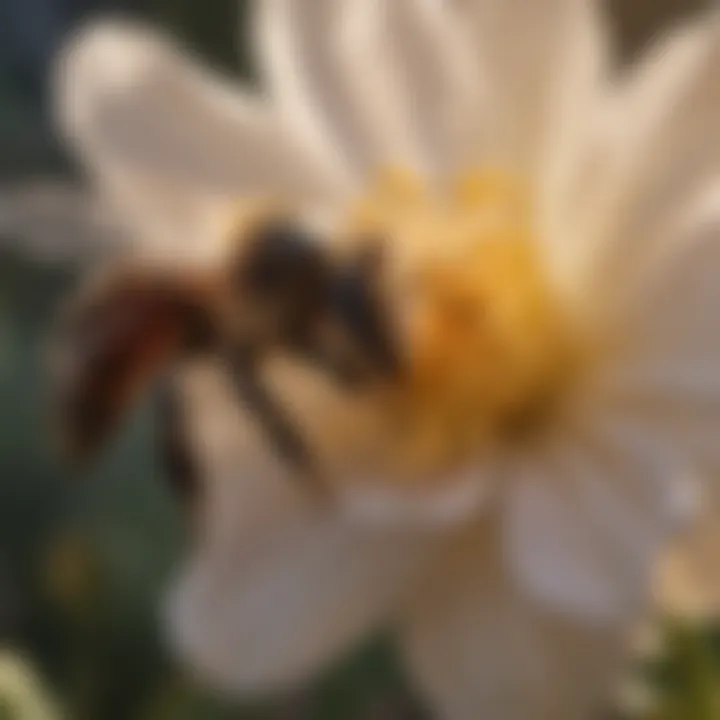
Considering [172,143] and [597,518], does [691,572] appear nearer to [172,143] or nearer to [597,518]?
[597,518]

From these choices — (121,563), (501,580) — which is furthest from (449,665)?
(121,563)

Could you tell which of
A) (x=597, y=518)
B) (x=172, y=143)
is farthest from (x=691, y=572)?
(x=172, y=143)

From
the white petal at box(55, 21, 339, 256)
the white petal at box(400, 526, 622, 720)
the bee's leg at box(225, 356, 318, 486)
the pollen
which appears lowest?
the white petal at box(400, 526, 622, 720)

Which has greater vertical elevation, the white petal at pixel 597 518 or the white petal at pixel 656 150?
the white petal at pixel 656 150

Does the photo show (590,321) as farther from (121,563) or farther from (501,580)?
(121,563)

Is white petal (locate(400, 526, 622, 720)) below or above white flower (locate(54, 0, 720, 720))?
below

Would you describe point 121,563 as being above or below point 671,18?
below
